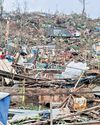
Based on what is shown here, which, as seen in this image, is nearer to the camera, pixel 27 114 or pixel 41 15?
pixel 27 114

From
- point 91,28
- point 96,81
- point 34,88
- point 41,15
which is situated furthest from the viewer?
point 41,15

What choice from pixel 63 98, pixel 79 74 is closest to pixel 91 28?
pixel 79 74

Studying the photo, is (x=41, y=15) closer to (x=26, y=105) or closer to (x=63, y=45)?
(x=63, y=45)

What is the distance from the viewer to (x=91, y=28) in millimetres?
30625

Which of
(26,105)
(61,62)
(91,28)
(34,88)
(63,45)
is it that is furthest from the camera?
(91,28)

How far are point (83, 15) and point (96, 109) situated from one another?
26.9 m

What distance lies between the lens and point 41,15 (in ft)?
113

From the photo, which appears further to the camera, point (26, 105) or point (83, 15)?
point (83, 15)

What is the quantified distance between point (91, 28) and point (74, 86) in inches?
773

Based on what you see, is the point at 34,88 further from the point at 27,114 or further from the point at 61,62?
the point at 61,62

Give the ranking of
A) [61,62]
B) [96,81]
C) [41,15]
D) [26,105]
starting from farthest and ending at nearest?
[41,15] → [61,62] → [96,81] → [26,105]

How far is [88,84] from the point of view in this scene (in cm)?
1171

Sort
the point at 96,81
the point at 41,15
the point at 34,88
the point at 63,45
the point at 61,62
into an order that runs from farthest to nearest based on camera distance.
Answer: the point at 41,15 → the point at 63,45 → the point at 61,62 → the point at 96,81 → the point at 34,88

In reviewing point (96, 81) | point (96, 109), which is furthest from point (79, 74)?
point (96, 109)
